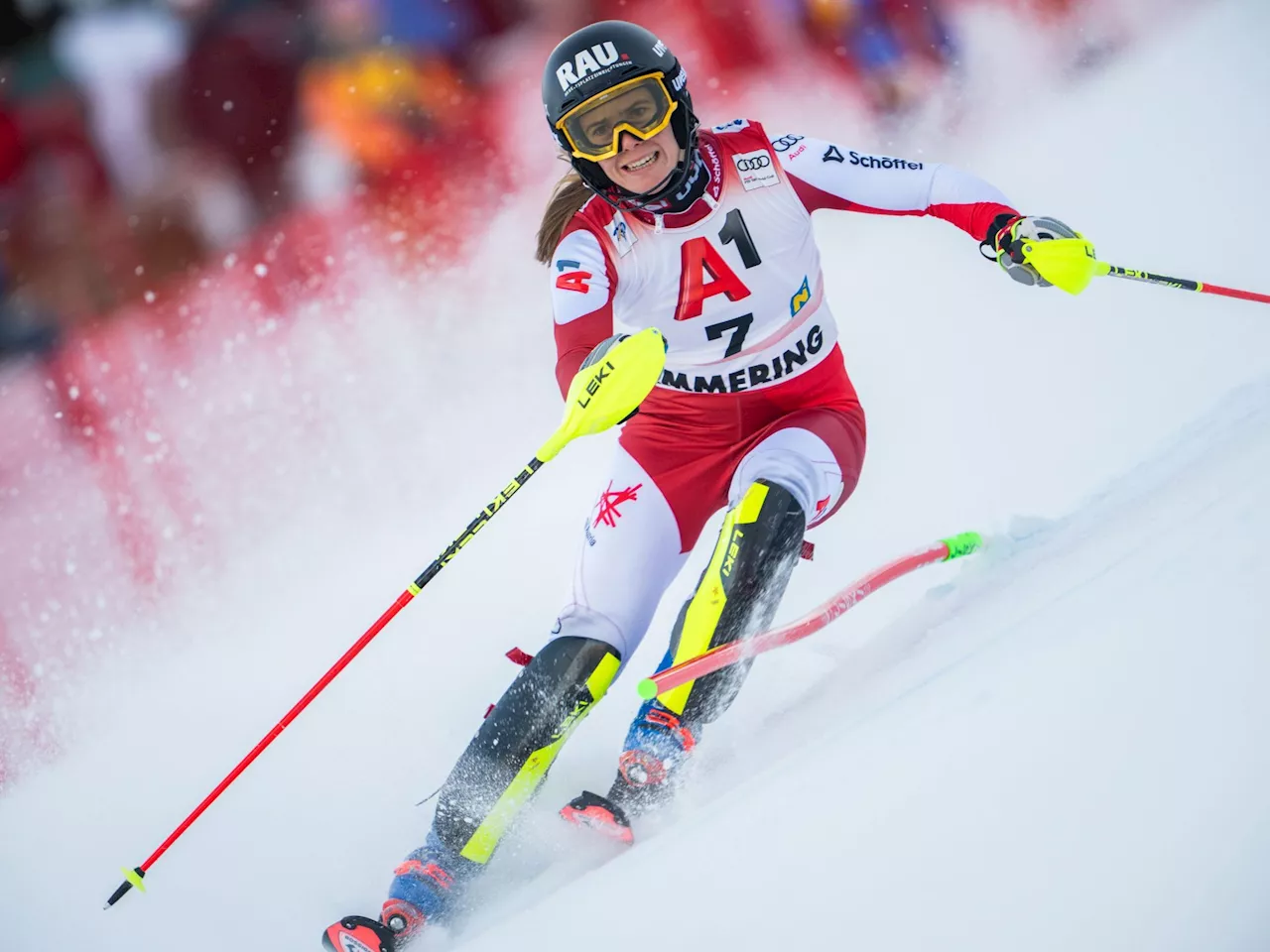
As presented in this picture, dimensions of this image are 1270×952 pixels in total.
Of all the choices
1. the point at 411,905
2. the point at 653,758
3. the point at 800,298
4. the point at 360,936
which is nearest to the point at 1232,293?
the point at 800,298

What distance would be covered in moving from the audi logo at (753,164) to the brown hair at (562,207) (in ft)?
1.18

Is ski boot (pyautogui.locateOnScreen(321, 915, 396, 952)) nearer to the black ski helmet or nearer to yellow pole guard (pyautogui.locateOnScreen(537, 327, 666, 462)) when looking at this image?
yellow pole guard (pyautogui.locateOnScreen(537, 327, 666, 462))

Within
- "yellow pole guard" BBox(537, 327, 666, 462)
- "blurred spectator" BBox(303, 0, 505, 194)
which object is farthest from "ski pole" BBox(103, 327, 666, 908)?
"blurred spectator" BBox(303, 0, 505, 194)

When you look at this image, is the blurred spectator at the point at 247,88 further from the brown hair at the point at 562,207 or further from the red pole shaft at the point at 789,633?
the red pole shaft at the point at 789,633

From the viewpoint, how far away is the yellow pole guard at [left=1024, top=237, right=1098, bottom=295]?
2.44 metres

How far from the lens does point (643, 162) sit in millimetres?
2332

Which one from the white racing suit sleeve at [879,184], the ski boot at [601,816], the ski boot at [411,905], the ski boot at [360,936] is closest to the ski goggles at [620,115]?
the white racing suit sleeve at [879,184]

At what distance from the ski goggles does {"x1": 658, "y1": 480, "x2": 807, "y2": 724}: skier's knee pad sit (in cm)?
80

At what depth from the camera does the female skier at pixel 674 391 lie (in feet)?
7.50

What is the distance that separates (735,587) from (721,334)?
65 centimetres

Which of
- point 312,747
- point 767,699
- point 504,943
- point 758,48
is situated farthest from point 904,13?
point 504,943

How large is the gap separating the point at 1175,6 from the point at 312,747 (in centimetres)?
494

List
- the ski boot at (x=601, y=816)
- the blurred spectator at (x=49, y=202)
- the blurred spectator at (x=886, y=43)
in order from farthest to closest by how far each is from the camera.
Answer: the blurred spectator at (x=886, y=43), the blurred spectator at (x=49, y=202), the ski boot at (x=601, y=816)

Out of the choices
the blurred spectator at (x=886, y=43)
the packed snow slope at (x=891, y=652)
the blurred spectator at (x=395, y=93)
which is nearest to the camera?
the packed snow slope at (x=891, y=652)
